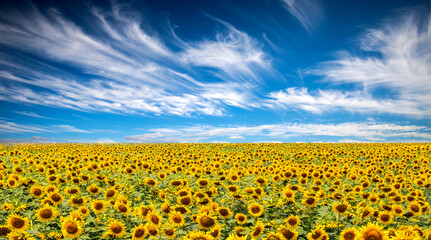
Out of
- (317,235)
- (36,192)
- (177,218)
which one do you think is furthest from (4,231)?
(317,235)

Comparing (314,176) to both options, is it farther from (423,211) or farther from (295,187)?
(423,211)

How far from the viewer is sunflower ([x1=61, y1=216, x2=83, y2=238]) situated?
550cm

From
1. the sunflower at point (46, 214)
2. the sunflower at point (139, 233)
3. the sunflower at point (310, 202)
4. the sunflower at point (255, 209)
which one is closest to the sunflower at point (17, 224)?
the sunflower at point (46, 214)

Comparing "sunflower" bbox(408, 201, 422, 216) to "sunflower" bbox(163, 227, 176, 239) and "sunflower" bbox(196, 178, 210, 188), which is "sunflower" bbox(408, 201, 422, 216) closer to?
"sunflower" bbox(196, 178, 210, 188)

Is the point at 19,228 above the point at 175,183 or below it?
below

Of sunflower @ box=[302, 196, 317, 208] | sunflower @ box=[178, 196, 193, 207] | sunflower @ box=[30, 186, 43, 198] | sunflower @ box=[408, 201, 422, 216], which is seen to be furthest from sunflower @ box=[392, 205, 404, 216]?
sunflower @ box=[30, 186, 43, 198]

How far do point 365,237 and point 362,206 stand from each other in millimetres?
3546

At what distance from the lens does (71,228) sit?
220 inches

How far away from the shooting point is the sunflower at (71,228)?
217 inches

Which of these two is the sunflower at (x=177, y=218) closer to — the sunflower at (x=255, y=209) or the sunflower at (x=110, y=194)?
the sunflower at (x=255, y=209)

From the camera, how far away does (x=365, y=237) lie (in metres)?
4.55

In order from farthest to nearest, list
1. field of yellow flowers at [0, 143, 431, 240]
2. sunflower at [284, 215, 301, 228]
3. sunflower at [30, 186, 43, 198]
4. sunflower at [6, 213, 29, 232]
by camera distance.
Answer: sunflower at [30, 186, 43, 198] → sunflower at [284, 215, 301, 228] → sunflower at [6, 213, 29, 232] → field of yellow flowers at [0, 143, 431, 240]

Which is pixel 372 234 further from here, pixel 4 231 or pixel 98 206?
pixel 4 231

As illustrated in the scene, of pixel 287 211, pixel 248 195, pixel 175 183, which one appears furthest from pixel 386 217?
pixel 175 183
